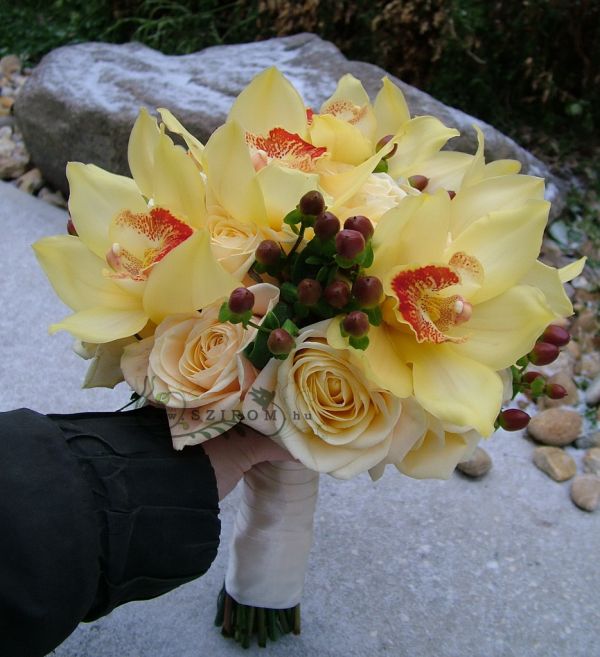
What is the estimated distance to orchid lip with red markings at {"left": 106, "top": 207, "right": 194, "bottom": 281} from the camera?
62 centimetres

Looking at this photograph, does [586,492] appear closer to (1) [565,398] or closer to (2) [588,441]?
(2) [588,441]

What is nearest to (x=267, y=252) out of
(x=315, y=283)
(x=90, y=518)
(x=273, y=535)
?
(x=315, y=283)

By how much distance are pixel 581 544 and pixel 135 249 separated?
946mm

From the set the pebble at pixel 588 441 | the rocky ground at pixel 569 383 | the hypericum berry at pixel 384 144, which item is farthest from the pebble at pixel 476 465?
the hypericum berry at pixel 384 144

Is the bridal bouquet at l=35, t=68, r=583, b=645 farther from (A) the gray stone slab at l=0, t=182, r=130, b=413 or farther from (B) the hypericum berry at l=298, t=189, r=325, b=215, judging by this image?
(A) the gray stone slab at l=0, t=182, r=130, b=413

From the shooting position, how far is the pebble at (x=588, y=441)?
1.47 m

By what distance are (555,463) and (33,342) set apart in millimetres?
1085

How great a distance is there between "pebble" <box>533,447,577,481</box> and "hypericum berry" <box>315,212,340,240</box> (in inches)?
38.4

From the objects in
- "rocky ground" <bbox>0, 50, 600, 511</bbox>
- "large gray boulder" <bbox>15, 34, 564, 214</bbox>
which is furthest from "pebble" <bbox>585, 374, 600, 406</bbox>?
"large gray boulder" <bbox>15, 34, 564, 214</bbox>

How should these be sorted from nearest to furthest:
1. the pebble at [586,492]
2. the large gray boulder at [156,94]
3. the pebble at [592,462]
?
the pebble at [586,492] → the pebble at [592,462] → the large gray boulder at [156,94]

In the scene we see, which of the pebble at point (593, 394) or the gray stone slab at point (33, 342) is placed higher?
the pebble at point (593, 394)

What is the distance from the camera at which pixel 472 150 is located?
1942 mm

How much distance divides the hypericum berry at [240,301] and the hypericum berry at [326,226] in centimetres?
7

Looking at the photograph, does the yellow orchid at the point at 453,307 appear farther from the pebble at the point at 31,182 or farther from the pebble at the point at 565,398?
the pebble at the point at 31,182
